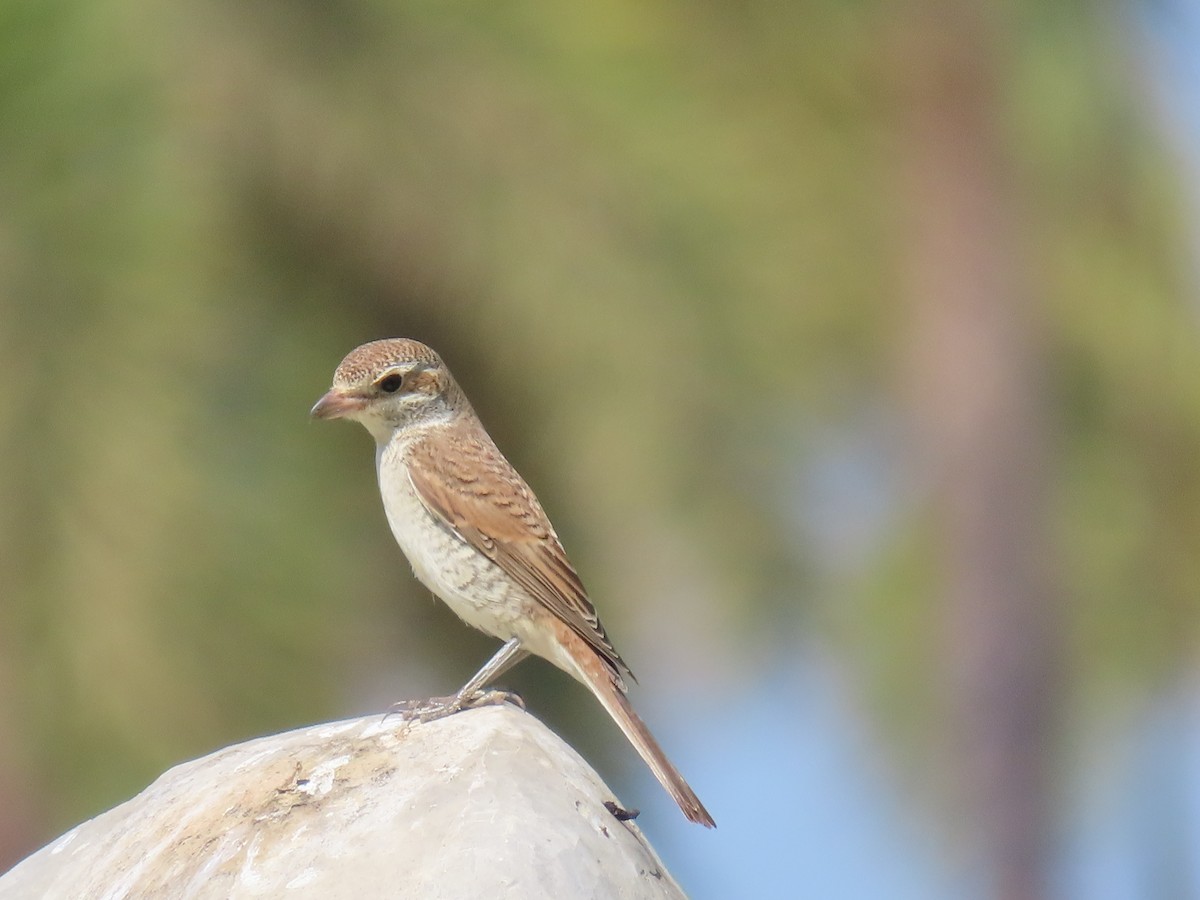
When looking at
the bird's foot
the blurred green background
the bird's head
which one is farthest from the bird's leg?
the blurred green background

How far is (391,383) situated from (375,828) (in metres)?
2.45

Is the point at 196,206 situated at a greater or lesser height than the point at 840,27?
greater

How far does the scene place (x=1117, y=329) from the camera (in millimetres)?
15938

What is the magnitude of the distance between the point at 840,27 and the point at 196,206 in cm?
562

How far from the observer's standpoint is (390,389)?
23.9 ft

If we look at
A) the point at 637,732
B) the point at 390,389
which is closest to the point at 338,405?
the point at 390,389

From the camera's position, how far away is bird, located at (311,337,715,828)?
6770mm

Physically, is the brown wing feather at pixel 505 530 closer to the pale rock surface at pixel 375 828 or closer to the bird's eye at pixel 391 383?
the bird's eye at pixel 391 383

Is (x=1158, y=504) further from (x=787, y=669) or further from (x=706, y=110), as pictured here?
(x=706, y=110)

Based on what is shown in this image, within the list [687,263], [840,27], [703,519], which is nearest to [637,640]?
[703,519]

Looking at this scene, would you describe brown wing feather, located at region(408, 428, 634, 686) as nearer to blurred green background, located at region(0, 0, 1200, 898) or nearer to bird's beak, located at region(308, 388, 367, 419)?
bird's beak, located at region(308, 388, 367, 419)

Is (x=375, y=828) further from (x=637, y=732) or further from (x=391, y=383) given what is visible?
(x=391, y=383)

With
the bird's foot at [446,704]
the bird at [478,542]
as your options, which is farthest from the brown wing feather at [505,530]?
the bird's foot at [446,704]

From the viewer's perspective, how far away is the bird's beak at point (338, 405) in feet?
22.6
